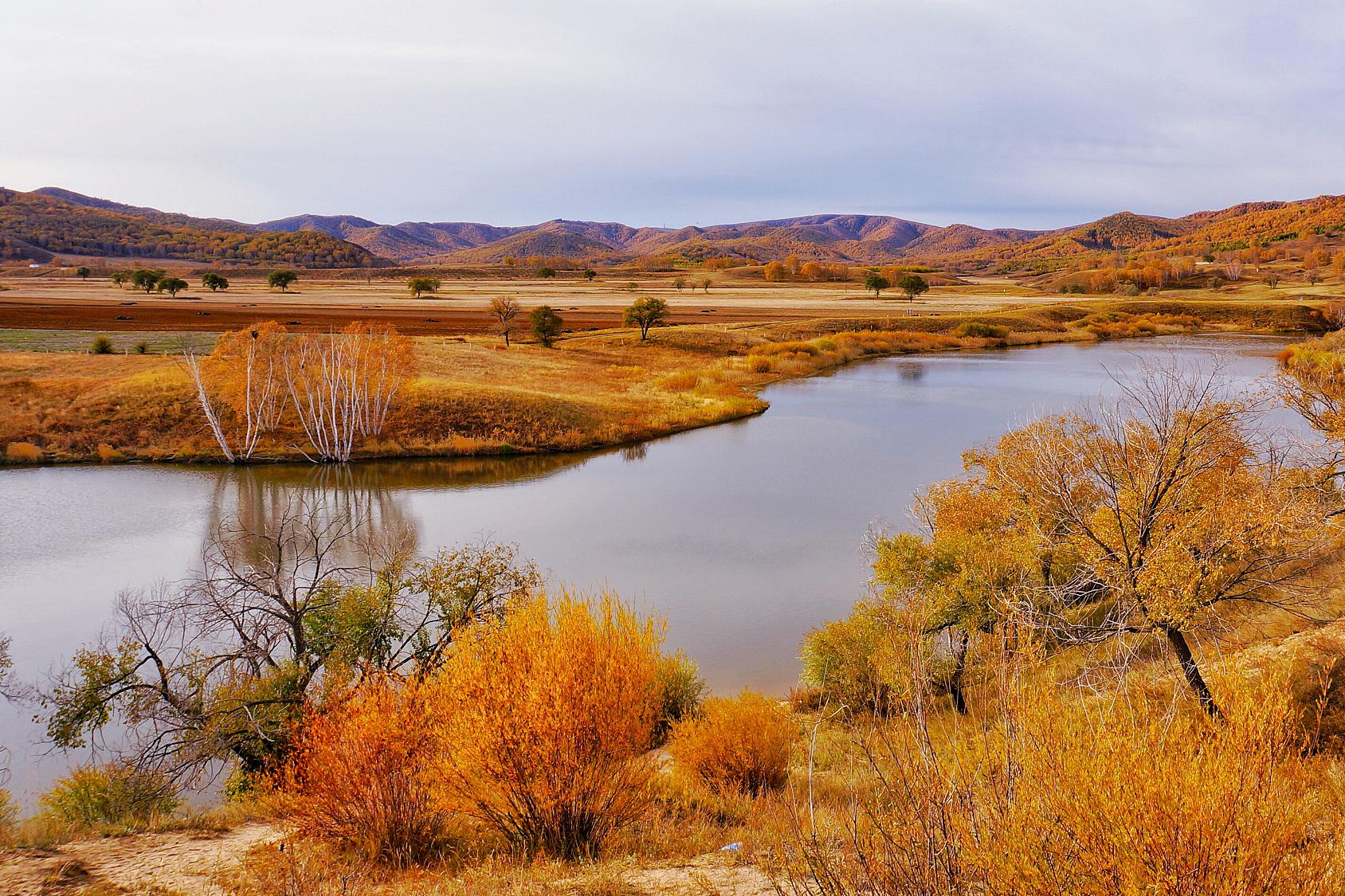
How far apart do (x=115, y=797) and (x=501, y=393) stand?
29964 millimetres

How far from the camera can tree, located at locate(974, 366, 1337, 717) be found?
31.6 feet

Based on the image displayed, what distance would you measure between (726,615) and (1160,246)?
8365 inches

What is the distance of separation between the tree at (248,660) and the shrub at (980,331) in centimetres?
6922

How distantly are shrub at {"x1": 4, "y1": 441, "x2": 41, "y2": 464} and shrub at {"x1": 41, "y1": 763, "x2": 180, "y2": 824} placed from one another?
1051 inches

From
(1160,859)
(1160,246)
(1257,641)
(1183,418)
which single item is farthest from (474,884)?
(1160,246)

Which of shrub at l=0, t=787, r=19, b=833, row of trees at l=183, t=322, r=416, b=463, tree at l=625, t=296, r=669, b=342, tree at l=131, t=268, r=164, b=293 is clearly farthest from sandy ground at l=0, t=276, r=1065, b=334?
→ shrub at l=0, t=787, r=19, b=833

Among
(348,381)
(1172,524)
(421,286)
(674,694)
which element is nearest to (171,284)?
(421,286)

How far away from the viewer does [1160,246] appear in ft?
609

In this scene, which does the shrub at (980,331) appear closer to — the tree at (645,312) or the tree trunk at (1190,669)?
the tree at (645,312)

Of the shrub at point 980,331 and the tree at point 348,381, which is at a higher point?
the shrub at point 980,331

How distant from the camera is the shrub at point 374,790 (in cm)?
820

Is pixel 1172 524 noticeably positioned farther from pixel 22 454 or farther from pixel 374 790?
pixel 22 454

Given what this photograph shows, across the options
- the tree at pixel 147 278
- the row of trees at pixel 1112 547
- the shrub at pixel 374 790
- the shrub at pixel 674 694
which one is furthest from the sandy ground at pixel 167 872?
the tree at pixel 147 278

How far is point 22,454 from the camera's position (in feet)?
99.2
